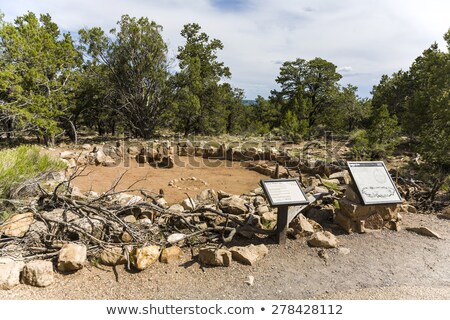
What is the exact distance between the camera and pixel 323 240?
429cm

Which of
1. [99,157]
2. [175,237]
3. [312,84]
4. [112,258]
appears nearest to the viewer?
[112,258]

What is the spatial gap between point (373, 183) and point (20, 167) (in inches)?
206

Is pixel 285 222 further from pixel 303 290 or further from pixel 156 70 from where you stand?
pixel 156 70

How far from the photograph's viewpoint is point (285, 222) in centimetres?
427

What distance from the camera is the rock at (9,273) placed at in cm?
316

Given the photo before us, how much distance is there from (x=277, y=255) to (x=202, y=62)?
16.1 metres

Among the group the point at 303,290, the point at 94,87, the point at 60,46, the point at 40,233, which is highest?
the point at 60,46

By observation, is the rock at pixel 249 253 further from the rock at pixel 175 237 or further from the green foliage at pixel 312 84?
the green foliage at pixel 312 84

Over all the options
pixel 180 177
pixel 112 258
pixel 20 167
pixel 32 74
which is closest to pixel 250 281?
pixel 112 258

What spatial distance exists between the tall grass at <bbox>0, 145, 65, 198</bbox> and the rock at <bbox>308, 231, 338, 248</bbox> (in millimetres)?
4146

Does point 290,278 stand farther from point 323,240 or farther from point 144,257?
point 144,257

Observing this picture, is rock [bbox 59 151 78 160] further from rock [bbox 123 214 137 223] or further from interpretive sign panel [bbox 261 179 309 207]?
interpretive sign panel [bbox 261 179 309 207]


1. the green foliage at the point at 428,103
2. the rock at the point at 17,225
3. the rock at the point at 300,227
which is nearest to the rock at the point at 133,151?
the rock at the point at 17,225

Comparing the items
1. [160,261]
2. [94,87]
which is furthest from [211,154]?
[160,261]
